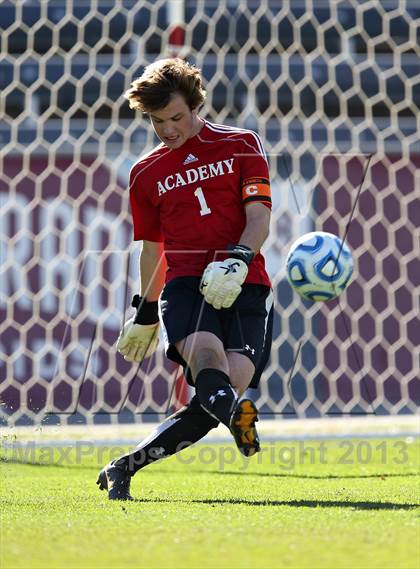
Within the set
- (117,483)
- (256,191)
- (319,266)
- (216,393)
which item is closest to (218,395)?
(216,393)

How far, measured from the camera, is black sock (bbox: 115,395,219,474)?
3006 millimetres

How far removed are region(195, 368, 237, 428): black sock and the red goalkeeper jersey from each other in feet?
1.40

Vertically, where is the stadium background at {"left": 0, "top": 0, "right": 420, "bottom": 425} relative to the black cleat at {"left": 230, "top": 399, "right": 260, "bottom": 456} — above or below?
above

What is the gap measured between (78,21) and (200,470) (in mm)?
2967

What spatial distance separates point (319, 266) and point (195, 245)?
2.31ft

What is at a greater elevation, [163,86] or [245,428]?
[163,86]

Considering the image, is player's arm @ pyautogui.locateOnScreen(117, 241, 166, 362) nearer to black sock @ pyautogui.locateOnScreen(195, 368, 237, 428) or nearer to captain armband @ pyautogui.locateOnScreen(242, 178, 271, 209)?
captain armband @ pyautogui.locateOnScreen(242, 178, 271, 209)

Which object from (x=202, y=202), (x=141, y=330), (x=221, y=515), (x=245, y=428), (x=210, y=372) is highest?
(x=202, y=202)

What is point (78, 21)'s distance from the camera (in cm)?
602

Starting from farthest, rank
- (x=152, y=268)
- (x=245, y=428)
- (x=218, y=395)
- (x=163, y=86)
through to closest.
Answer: (x=152, y=268) < (x=163, y=86) < (x=218, y=395) < (x=245, y=428)

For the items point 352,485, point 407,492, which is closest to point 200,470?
point 352,485

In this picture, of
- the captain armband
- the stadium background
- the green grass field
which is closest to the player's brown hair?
the captain armband

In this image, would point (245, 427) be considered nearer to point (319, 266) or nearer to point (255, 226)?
point (255, 226)

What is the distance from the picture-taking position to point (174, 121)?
9.86ft
